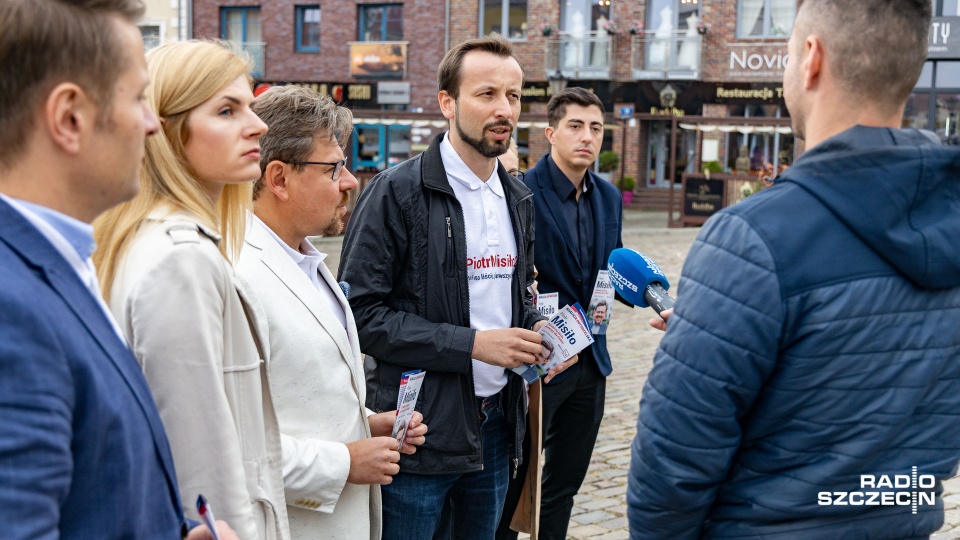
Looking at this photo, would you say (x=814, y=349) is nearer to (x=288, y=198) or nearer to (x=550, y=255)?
(x=288, y=198)

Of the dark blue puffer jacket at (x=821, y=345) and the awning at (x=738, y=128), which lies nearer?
the dark blue puffer jacket at (x=821, y=345)

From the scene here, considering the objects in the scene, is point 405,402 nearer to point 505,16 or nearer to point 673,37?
point 673,37

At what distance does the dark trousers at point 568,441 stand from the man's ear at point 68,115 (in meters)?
3.50

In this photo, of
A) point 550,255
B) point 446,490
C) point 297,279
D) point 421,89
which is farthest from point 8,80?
point 421,89

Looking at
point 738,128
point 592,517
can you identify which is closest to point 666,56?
point 738,128

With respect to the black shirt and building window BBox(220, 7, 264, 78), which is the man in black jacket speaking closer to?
the black shirt

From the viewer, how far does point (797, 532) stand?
6.46 feet

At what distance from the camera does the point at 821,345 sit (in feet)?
6.34

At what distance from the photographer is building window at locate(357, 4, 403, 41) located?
1515 inches

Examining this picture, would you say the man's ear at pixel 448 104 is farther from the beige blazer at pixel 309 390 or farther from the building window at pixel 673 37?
the building window at pixel 673 37

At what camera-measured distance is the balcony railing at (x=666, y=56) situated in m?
34.4

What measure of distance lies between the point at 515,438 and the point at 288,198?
4.84ft

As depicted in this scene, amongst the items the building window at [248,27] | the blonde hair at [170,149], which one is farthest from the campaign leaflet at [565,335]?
the building window at [248,27]

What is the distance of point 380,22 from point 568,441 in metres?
35.6
